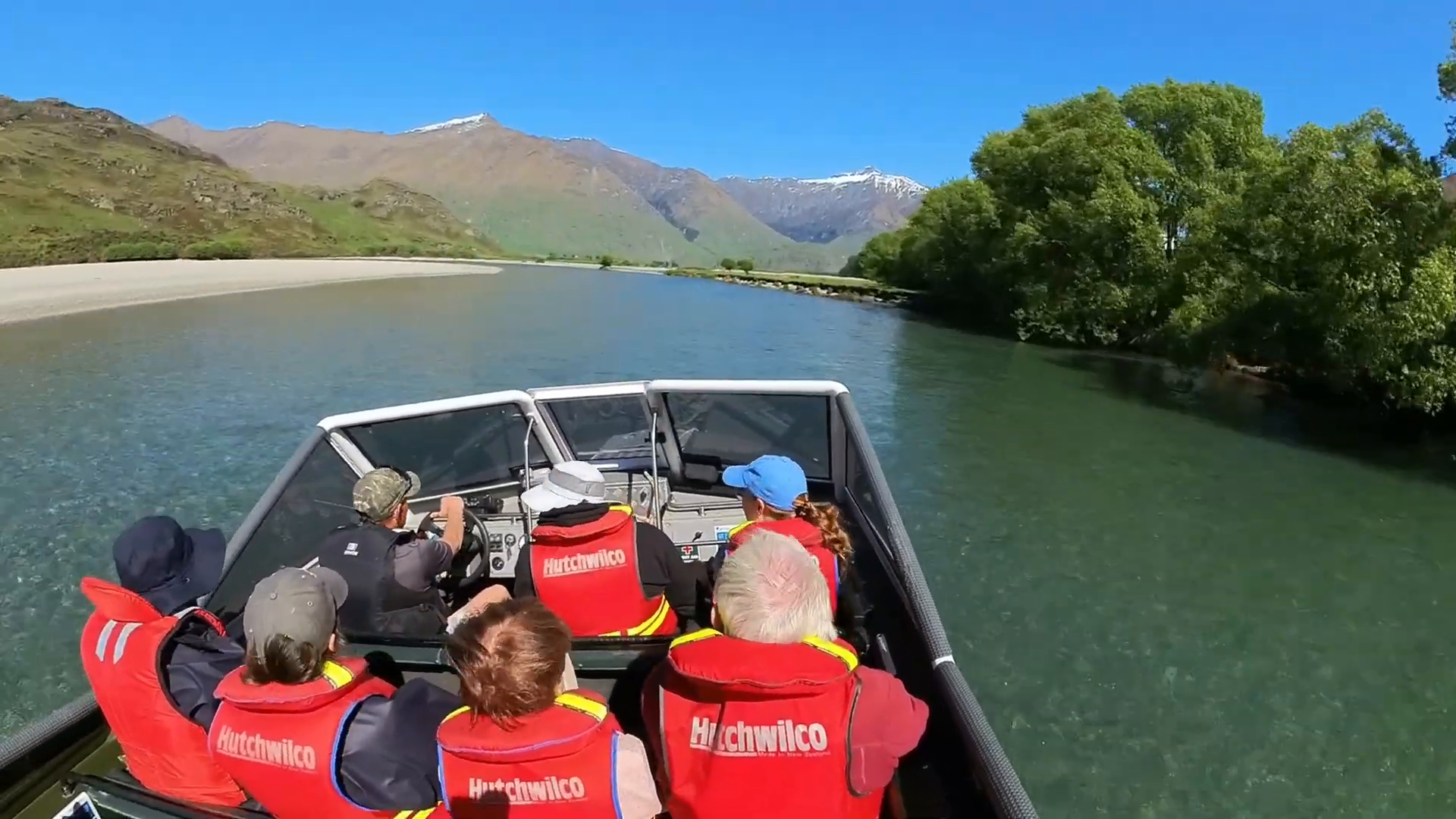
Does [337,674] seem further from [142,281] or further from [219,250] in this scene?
[219,250]

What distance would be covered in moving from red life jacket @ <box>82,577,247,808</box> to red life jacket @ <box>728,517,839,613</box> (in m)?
2.29

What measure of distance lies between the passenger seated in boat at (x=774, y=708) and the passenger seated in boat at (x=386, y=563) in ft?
6.91

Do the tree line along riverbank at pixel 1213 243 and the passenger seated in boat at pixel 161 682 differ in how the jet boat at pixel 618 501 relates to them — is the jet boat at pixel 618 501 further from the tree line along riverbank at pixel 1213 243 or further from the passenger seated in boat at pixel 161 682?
the tree line along riverbank at pixel 1213 243

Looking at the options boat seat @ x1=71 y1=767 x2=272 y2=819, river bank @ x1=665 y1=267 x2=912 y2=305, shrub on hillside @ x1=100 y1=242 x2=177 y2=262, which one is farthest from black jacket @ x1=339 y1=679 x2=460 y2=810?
shrub on hillside @ x1=100 y1=242 x2=177 y2=262

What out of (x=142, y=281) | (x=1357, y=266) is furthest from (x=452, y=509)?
(x=142, y=281)

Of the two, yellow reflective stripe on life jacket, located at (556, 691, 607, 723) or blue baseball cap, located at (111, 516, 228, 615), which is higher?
yellow reflective stripe on life jacket, located at (556, 691, 607, 723)

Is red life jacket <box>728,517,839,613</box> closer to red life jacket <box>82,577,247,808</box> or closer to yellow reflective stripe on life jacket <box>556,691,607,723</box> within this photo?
yellow reflective stripe on life jacket <box>556,691,607,723</box>

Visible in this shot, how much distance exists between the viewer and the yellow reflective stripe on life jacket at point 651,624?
4328 millimetres

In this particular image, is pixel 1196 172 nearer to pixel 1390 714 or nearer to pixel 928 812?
pixel 1390 714

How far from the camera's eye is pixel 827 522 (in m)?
4.45

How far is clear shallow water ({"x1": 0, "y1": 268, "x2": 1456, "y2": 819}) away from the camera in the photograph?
7.59 metres

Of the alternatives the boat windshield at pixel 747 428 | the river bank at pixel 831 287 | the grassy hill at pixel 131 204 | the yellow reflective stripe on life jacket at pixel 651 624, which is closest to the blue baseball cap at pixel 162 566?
the yellow reflective stripe on life jacket at pixel 651 624

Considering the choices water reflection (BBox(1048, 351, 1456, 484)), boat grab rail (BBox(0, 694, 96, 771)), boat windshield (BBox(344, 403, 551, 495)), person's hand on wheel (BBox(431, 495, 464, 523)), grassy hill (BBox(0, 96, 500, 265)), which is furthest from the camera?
grassy hill (BBox(0, 96, 500, 265))

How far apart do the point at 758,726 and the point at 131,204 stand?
143695 millimetres
